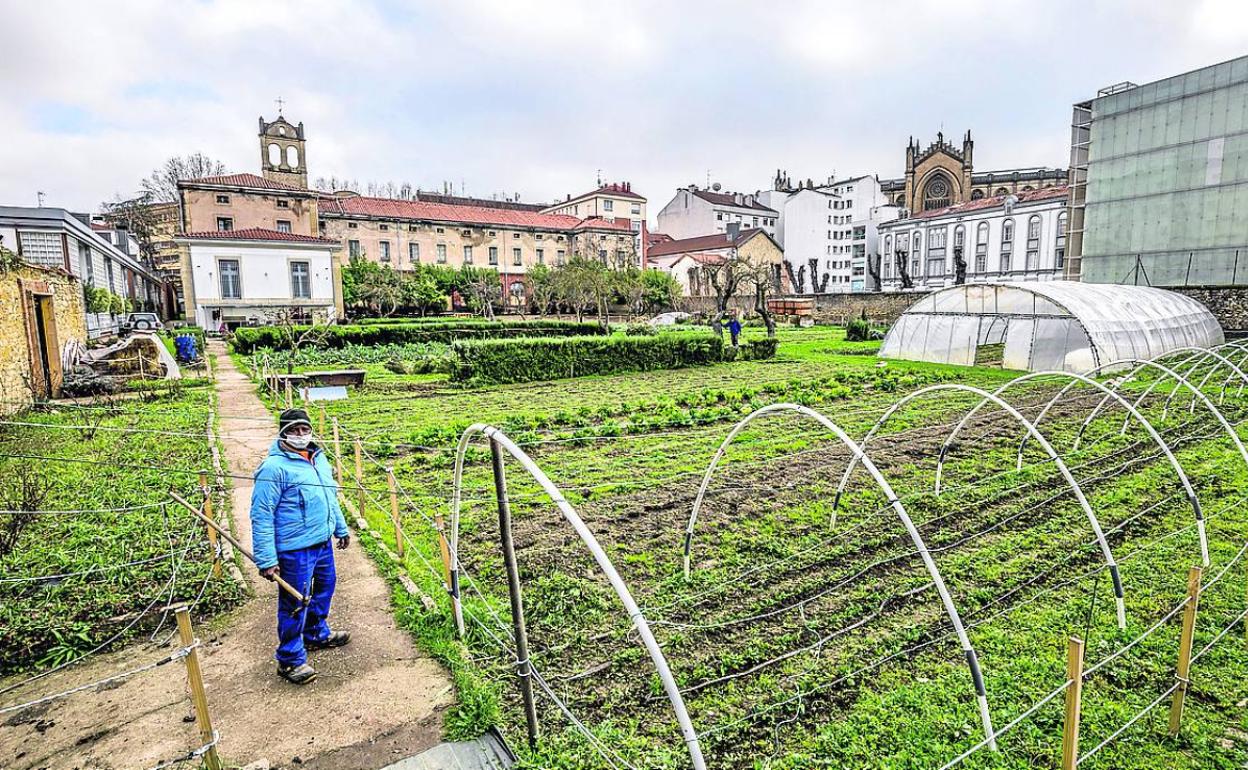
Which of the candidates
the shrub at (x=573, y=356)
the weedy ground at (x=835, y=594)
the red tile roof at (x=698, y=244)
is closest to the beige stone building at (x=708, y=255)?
the red tile roof at (x=698, y=244)

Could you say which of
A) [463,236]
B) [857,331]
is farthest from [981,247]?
[463,236]

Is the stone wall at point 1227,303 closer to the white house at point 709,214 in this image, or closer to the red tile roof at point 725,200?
the white house at point 709,214

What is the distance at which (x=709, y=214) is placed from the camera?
278 ft

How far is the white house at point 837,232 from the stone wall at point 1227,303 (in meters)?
49.4

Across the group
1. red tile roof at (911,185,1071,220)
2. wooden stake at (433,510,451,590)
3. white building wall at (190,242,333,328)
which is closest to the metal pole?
wooden stake at (433,510,451,590)

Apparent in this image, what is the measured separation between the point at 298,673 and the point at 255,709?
344 millimetres

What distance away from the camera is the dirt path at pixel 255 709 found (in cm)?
406

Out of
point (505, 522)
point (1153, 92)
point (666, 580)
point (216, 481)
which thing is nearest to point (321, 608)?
point (505, 522)

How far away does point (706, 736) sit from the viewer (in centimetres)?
410

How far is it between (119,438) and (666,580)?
11.6 meters

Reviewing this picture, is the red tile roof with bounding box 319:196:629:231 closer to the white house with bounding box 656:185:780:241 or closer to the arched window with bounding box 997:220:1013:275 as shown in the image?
the white house with bounding box 656:185:780:241

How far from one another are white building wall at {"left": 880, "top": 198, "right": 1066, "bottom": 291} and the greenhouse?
94.2 ft

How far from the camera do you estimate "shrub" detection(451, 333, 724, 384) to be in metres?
20.2

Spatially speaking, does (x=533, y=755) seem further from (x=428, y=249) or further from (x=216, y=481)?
(x=428, y=249)
